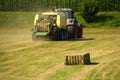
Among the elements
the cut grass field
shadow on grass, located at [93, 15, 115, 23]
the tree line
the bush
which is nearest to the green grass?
the tree line

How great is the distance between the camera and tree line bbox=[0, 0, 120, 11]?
53969 mm

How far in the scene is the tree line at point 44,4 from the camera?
54.0 metres

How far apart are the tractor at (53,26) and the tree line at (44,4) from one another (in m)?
22.9

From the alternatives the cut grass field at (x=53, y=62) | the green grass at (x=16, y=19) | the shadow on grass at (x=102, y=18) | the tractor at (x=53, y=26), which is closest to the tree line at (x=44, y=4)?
the green grass at (x=16, y=19)

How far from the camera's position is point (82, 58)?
58.3ft

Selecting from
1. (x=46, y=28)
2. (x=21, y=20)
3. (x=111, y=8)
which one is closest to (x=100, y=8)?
(x=111, y=8)

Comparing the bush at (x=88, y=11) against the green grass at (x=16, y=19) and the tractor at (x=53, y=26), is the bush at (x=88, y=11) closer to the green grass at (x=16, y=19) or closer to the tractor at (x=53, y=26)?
the green grass at (x=16, y=19)

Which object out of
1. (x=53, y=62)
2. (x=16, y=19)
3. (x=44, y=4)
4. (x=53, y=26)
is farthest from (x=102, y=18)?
(x=53, y=62)

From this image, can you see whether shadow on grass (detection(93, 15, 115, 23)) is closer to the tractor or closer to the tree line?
the tree line

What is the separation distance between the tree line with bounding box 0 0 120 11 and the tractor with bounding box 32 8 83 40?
22.9 metres

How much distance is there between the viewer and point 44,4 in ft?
185

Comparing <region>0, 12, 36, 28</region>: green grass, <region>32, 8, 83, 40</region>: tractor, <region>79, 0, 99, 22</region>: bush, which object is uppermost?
<region>32, 8, 83, 40</region>: tractor

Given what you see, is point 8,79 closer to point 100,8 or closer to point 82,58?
point 82,58

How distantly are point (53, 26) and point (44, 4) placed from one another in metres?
28.1
